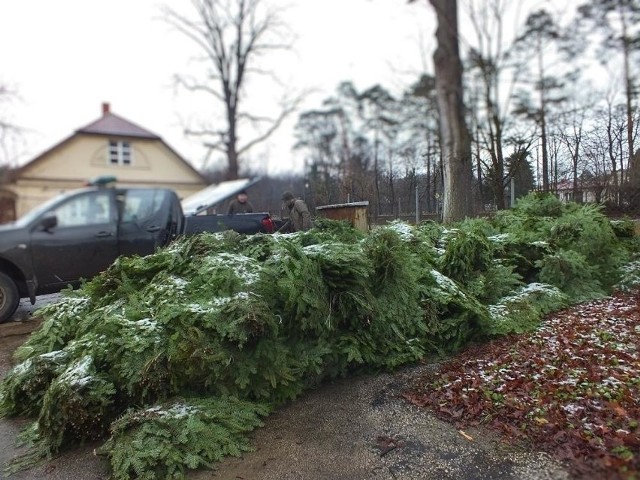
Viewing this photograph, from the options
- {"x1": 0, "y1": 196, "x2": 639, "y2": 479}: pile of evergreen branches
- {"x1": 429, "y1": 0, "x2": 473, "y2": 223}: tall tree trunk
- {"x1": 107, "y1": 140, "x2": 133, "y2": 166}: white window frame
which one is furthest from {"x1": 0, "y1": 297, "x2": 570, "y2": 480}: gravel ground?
{"x1": 429, "y1": 0, "x2": 473, "y2": 223}: tall tree trunk

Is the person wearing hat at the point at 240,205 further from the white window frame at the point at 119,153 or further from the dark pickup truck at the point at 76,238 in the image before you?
the dark pickup truck at the point at 76,238

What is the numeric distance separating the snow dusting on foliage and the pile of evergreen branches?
39 centimetres

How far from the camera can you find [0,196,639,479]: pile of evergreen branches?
2779 mm

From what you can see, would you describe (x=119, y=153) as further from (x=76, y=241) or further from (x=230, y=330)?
(x=230, y=330)

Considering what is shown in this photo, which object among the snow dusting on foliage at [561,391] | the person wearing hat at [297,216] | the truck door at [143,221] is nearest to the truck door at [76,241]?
the truck door at [143,221]

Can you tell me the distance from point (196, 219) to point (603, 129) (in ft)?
22.5

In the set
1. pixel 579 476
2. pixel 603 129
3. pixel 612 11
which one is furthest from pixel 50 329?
pixel 612 11

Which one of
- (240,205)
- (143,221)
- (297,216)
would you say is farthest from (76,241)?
(240,205)

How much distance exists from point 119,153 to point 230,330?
22.8 feet

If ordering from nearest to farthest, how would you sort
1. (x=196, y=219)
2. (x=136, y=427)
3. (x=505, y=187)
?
(x=136, y=427), (x=196, y=219), (x=505, y=187)

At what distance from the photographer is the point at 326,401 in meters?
3.23

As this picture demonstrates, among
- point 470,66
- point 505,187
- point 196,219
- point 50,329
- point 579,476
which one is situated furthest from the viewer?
point 470,66

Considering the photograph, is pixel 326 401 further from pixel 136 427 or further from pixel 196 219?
pixel 196 219

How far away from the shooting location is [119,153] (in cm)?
863
